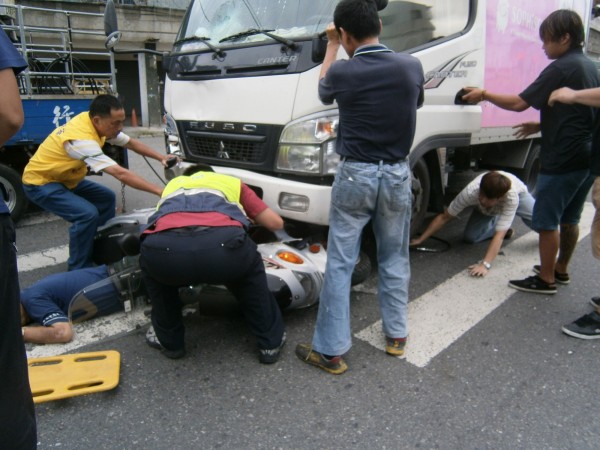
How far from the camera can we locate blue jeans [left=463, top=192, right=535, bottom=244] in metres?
4.34

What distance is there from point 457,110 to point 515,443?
2561 mm

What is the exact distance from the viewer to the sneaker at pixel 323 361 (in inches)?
104

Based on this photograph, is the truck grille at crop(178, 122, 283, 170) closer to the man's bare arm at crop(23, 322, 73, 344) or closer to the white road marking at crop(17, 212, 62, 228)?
the man's bare arm at crop(23, 322, 73, 344)

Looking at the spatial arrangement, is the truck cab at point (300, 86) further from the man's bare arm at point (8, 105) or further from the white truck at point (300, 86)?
the man's bare arm at point (8, 105)

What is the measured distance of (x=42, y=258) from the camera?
429cm

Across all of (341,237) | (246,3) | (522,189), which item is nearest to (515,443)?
(341,237)

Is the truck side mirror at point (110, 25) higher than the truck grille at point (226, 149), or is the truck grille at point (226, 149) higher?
the truck side mirror at point (110, 25)

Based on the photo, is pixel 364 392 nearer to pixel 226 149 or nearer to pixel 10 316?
pixel 10 316

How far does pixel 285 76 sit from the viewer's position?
10.6 feet

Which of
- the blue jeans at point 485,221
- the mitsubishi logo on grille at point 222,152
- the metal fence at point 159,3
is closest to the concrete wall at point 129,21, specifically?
the metal fence at point 159,3

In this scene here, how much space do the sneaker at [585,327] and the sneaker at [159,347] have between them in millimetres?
2363

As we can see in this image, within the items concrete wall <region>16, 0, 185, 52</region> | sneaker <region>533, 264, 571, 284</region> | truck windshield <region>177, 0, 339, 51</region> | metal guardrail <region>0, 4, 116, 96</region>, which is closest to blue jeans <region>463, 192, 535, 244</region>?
sneaker <region>533, 264, 571, 284</region>

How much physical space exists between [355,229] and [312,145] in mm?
836

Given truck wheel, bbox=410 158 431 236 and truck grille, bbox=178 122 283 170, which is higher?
truck grille, bbox=178 122 283 170
